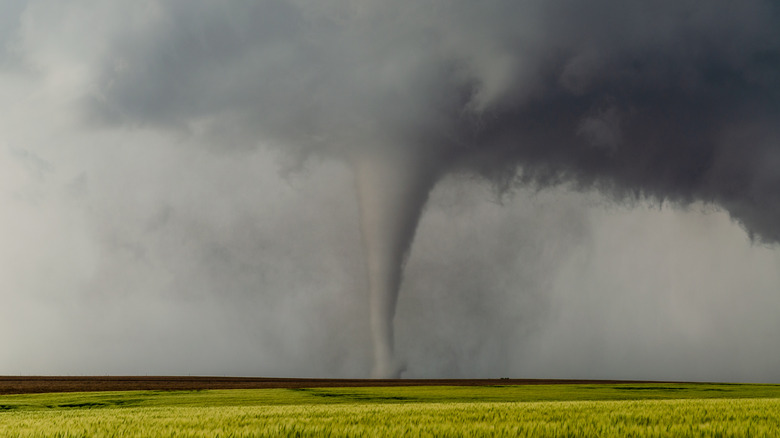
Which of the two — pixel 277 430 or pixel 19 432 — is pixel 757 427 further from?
pixel 19 432

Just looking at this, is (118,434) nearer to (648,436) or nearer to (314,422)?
(314,422)

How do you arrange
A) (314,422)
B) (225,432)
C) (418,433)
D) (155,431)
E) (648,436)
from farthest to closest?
(314,422) < (155,431) < (225,432) < (418,433) < (648,436)

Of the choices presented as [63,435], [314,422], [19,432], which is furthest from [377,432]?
[19,432]

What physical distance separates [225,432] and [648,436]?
695 centimetres

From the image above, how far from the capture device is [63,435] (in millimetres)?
9680

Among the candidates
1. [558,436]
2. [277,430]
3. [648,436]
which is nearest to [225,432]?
[277,430]

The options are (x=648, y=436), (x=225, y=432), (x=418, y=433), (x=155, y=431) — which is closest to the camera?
(x=648, y=436)

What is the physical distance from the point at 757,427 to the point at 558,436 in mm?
3386

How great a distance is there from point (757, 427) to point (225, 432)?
887cm

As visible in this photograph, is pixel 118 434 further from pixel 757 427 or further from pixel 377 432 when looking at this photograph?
pixel 757 427

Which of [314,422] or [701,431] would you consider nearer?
[701,431]

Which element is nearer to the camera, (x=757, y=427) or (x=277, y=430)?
(x=757, y=427)

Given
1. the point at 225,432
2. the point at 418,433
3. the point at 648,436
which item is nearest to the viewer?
the point at 648,436

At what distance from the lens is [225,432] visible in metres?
9.26
